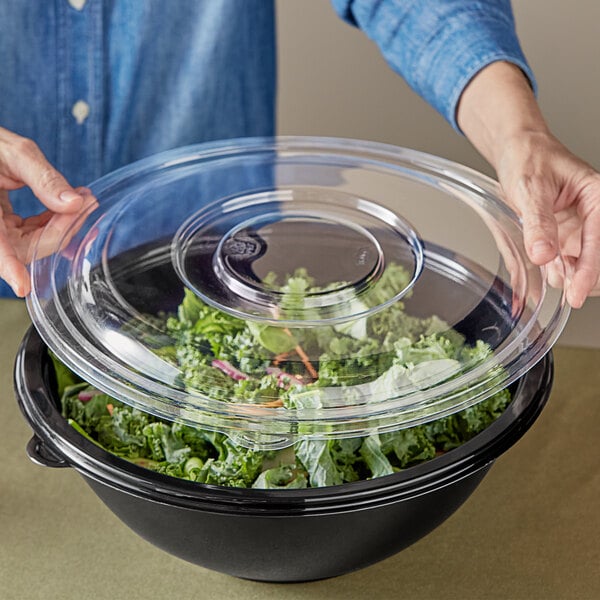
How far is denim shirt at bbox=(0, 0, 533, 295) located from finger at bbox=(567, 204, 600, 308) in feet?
1.30

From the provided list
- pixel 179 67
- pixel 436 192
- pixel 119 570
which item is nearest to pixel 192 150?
pixel 436 192

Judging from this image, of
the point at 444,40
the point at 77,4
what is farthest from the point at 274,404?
the point at 77,4

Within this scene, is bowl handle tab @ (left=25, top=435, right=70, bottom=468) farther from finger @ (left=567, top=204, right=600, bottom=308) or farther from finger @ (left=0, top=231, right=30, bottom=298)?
finger @ (left=567, top=204, right=600, bottom=308)

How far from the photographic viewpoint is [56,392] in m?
1.12

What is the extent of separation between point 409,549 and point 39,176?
67 centimetres

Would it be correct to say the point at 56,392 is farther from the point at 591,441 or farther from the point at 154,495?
the point at 591,441

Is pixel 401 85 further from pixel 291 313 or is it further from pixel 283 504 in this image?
pixel 283 504

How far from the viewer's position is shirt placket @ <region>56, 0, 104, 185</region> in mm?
1557

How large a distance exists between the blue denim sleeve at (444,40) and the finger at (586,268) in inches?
15.3

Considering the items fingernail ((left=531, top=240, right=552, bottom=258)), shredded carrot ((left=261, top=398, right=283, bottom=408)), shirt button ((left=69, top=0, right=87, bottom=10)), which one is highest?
fingernail ((left=531, top=240, right=552, bottom=258))

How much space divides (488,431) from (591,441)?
456 millimetres

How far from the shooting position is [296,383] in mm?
920

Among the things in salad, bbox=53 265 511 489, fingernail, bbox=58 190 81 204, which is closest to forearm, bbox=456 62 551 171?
salad, bbox=53 265 511 489

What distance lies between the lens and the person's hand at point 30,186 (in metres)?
1.12
